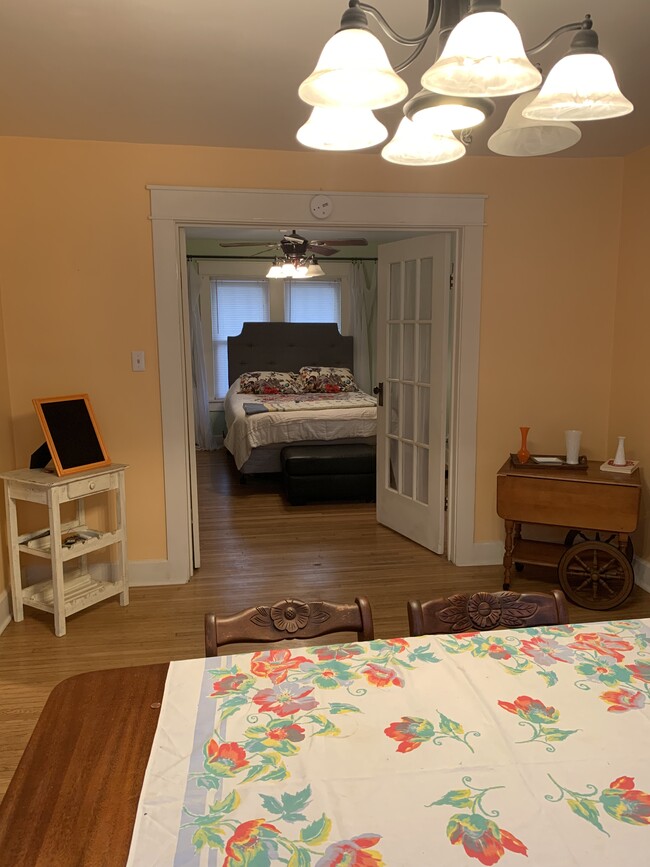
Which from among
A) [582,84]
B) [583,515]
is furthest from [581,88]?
[583,515]

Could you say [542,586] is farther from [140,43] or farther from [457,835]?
[140,43]

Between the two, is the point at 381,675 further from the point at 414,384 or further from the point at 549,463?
the point at 414,384

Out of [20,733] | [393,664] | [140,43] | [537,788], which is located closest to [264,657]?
[393,664]

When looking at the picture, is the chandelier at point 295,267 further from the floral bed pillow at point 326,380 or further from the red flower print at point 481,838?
the red flower print at point 481,838

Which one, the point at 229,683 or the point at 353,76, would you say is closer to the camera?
the point at 353,76

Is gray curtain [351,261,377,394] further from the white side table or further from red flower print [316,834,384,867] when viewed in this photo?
red flower print [316,834,384,867]

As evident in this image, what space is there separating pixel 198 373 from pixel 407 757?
6.68 metres

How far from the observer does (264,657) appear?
1379 mm

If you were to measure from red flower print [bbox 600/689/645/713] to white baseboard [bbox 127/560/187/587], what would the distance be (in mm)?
2768

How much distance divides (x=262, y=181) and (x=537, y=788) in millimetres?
3126

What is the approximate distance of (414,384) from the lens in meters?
4.11

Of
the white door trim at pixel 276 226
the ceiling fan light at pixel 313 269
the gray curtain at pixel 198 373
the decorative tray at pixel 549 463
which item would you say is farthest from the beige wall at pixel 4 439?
the gray curtain at pixel 198 373

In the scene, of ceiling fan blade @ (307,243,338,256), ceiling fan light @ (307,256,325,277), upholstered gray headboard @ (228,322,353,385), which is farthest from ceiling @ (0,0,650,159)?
upholstered gray headboard @ (228,322,353,385)

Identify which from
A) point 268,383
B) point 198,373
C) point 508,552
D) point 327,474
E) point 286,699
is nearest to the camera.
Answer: point 286,699
